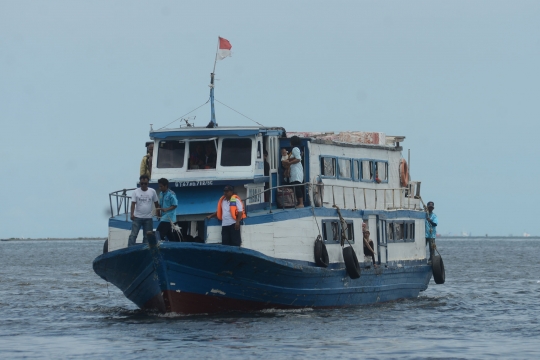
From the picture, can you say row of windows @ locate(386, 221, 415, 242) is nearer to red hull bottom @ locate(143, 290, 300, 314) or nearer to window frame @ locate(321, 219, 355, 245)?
window frame @ locate(321, 219, 355, 245)

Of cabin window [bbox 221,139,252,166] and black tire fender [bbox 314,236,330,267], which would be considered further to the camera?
cabin window [bbox 221,139,252,166]

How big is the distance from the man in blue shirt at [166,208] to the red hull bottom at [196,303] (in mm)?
1366

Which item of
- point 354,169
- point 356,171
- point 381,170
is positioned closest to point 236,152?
point 354,169

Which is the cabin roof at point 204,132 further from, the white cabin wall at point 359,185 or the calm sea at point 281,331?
the calm sea at point 281,331

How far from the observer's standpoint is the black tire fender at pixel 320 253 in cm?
2330

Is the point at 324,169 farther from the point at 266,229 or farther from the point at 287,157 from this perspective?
the point at 266,229

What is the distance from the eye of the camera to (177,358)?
17203 mm

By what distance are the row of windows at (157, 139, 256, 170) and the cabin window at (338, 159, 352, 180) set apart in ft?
10.3

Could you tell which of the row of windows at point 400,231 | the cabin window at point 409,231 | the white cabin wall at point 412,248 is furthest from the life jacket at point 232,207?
the cabin window at point 409,231

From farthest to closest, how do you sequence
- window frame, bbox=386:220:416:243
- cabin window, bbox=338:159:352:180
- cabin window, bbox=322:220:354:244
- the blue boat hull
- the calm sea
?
1. window frame, bbox=386:220:416:243
2. cabin window, bbox=338:159:352:180
3. cabin window, bbox=322:220:354:244
4. the blue boat hull
5. the calm sea

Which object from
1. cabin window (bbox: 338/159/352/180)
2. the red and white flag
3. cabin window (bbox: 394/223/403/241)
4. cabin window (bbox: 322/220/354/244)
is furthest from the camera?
cabin window (bbox: 394/223/403/241)

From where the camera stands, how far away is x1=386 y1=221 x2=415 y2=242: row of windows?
91.6ft

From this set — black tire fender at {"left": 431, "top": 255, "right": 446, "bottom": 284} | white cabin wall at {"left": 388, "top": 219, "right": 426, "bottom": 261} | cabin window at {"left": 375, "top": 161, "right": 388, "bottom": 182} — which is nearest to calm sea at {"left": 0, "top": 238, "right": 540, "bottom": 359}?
black tire fender at {"left": 431, "top": 255, "right": 446, "bottom": 284}

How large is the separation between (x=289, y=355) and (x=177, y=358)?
1933 millimetres
